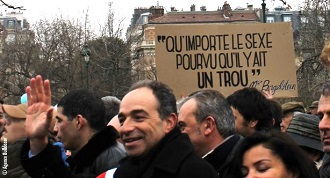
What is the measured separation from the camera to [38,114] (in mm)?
4047

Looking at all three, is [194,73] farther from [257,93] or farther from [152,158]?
[152,158]

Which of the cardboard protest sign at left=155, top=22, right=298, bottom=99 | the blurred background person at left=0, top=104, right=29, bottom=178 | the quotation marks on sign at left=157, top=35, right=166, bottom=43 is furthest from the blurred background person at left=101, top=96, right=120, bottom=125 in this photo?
the quotation marks on sign at left=157, top=35, right=166, bottom=43

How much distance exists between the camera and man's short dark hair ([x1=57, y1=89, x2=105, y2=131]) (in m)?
5.07

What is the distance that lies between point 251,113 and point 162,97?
4.89 feet

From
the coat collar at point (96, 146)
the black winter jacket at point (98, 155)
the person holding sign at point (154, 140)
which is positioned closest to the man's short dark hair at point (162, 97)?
the person holding sign at point (154, 140)

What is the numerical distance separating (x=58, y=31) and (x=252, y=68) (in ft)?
122

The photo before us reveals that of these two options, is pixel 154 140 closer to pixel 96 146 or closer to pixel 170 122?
pixel 170 122

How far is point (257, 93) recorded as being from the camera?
5578 millimetres

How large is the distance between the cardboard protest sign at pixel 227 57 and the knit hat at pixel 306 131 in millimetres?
2860

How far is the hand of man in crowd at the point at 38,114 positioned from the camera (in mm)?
3984

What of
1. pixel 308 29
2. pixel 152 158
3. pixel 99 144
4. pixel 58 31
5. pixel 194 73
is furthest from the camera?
pixel 58 31

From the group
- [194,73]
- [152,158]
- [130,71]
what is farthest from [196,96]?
[130,71]

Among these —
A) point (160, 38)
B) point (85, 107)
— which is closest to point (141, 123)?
point (85, 107)

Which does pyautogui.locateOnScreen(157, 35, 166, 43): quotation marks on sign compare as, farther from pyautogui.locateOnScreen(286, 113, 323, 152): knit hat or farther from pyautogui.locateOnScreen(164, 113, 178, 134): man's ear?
pyautogui.locateOnScreen(164, 113, 178, 134): man's ear
